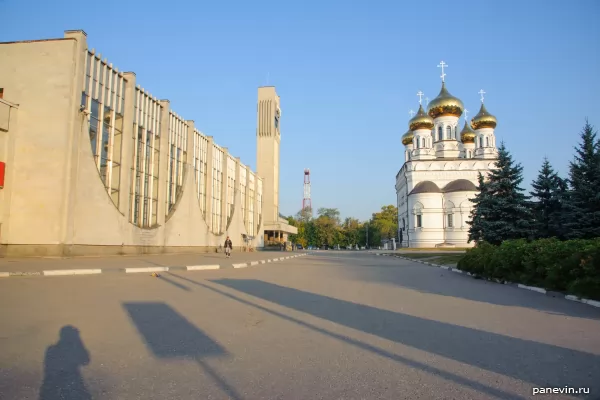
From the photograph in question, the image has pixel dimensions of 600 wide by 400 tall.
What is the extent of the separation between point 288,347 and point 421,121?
223 feet

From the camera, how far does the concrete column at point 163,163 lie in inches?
1291

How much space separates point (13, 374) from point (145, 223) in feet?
91.1

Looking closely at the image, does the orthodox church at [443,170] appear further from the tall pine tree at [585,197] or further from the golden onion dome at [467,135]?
the tall pine tree at [585,197]

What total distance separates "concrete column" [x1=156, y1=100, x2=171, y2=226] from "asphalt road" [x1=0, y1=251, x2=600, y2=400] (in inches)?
905

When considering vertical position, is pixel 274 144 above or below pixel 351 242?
above

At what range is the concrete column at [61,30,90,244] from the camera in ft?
72.6

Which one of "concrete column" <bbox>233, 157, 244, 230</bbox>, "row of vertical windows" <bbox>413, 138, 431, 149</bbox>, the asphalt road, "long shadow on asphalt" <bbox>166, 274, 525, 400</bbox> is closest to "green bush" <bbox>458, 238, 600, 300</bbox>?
the asphalt road

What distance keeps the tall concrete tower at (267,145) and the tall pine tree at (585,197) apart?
46.3 meters

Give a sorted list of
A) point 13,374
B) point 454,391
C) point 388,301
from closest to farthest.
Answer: point 454,391 < point 13,374 < point 388,301

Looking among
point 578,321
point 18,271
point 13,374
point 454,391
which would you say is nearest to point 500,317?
point 578,321

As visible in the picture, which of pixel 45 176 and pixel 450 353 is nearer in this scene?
pixel 450 353

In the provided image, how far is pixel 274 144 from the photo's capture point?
68.2m

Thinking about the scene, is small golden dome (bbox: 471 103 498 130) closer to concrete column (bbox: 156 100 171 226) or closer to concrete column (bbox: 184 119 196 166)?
concrete column (bbox: 184 119 196 166)

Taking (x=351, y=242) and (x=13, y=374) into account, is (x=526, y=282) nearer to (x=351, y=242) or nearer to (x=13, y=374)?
(x=13, y=374)
